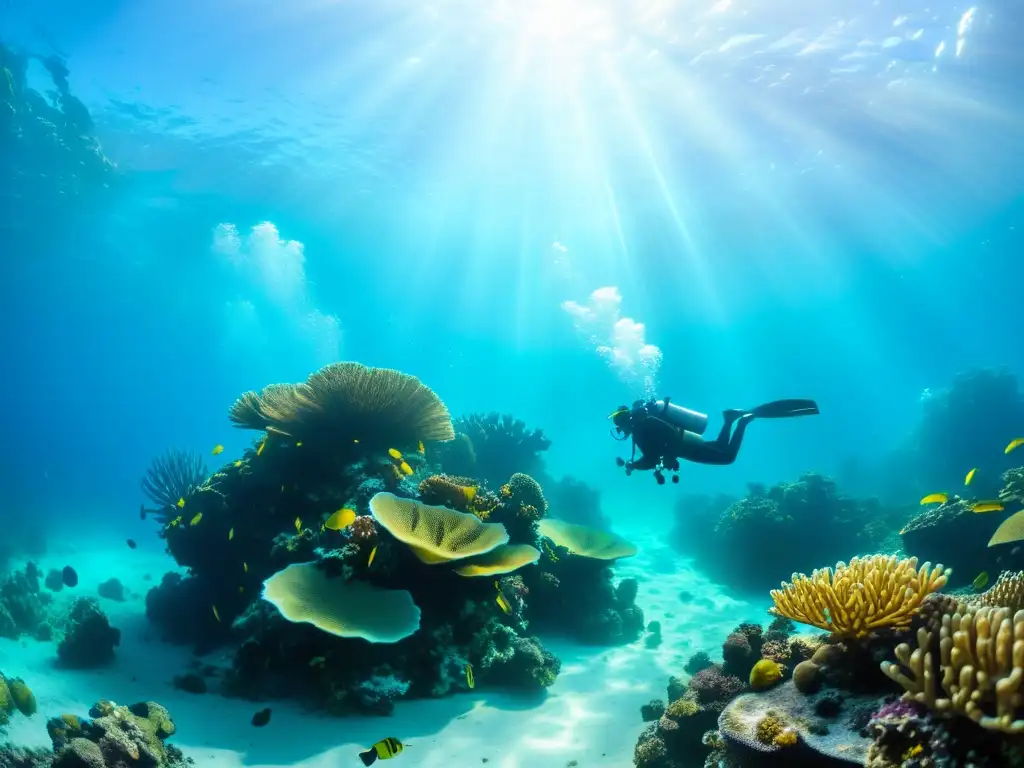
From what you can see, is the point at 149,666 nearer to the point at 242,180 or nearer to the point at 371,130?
the point at 371,130

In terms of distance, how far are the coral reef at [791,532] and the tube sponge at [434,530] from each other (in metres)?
10.6

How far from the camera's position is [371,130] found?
26.2 metres

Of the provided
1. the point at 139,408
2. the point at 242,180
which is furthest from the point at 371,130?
the point at 139,408

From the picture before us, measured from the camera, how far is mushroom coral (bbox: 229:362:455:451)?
7781 mm

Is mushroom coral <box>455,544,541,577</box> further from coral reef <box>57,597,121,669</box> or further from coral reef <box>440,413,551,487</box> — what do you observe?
coral reef <box>440,413,551,487</box>

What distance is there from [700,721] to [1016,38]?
26671mm

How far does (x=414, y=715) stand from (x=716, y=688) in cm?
338

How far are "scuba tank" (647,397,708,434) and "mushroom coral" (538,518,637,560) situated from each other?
2724 millimetres

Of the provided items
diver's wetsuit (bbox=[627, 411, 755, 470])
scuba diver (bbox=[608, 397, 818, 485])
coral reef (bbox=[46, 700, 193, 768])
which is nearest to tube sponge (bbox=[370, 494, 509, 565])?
coral reef (bbox=[46, 700, 193, 768])

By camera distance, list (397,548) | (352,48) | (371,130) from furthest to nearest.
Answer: (371,130) < (352,48) < (397,548)

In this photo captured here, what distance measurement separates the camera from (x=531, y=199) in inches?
1335

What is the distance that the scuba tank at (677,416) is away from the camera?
8.74 metres

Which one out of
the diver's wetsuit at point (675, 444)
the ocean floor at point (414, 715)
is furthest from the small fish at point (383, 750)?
the diver's wetsuit at point (675, 444)

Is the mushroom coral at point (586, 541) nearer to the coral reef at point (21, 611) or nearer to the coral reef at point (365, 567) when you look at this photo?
the coral reef at point (365, 567)
